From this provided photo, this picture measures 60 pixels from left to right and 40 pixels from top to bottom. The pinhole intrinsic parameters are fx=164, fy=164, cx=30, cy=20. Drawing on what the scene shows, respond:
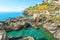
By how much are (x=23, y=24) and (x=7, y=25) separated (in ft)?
17.7

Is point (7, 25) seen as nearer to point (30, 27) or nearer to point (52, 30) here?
point (30, 27)

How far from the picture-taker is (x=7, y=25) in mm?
51969

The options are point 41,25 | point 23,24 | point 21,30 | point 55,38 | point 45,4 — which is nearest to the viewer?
point 55,38

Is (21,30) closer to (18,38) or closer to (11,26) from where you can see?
(11,26)

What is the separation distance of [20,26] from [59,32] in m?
16.2

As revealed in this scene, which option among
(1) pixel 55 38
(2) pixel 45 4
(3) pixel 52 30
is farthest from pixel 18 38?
(2) pixel 45 4

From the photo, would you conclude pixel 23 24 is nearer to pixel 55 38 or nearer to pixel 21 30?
pixel 21 30

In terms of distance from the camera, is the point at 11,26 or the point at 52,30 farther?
the point at 11,26

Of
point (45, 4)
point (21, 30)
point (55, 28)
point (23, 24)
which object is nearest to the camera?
point (55, 28)

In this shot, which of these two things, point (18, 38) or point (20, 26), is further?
point (20, 26)

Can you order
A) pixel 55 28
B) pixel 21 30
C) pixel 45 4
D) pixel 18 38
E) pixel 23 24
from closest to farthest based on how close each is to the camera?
pixel 18 38 → pixel 55 28 → pixel 21 30 → pixel 23 24 → pixel 45 4

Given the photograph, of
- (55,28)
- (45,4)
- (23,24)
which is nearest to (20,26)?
(23,24)

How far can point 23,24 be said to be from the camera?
177ft

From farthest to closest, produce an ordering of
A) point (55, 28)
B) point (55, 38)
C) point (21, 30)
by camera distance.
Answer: point (21, 30) < point (55, 28) < point (55, 38)
